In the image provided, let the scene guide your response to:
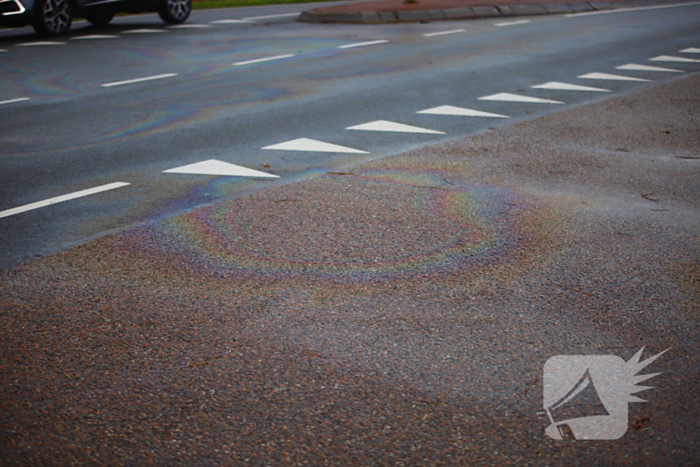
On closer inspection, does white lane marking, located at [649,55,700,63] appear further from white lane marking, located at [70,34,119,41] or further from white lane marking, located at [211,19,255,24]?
white lane marking, located at [70,34,119,41]

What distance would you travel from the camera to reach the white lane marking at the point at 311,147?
6.31 m

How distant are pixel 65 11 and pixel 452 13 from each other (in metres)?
9.09

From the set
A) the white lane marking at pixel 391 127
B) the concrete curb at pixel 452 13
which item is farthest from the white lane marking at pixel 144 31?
the white lane marking at pixel 391 127

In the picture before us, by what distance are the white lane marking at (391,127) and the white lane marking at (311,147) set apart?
707mm

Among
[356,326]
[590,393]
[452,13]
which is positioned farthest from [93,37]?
[590,393]

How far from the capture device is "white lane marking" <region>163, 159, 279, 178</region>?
5.60 metres

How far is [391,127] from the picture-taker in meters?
7.17

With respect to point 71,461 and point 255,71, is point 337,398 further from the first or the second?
point 255,71

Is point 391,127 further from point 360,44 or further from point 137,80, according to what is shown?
point 360,44

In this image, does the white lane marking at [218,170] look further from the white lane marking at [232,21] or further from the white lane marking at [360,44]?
the white lane marking at [232,21]

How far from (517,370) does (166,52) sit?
429 inches

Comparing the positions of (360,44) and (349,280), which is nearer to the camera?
(349,280)

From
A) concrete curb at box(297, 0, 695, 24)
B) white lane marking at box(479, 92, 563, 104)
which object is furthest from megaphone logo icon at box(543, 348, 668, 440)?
concrete curb at box(297, 0, 695, 24)

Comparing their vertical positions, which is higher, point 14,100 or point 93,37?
point 93,37
